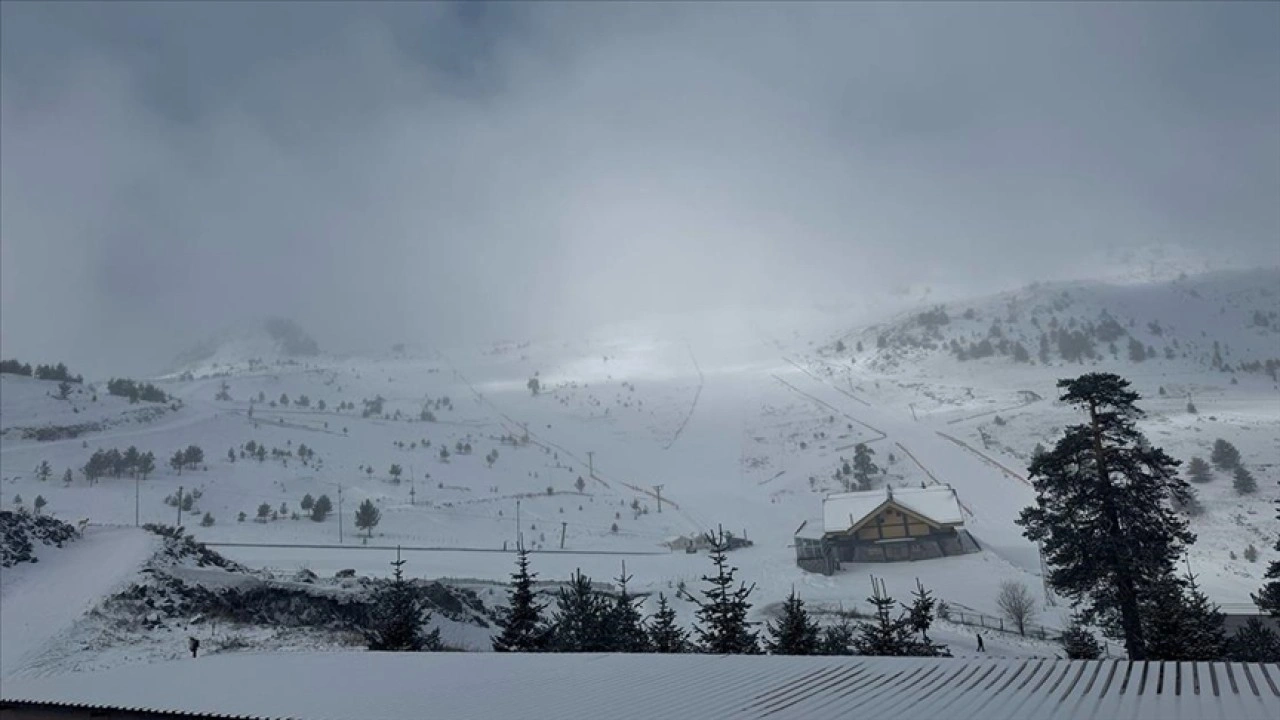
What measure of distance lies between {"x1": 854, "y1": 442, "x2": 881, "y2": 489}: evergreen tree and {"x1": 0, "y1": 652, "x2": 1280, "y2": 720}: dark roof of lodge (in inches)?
3101

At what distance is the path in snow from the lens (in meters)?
30.8

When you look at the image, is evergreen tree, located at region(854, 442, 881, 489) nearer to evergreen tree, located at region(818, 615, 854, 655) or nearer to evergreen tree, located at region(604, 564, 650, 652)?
evergreen tree, located at region(818, 615, 854, 655)

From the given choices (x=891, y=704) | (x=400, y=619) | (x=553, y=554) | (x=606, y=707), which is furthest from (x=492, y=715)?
(x=553, y=554)

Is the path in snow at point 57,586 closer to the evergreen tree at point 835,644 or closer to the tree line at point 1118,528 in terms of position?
the evergreen tree at point 835,644

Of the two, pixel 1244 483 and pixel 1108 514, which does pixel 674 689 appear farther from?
pixel 1244 483

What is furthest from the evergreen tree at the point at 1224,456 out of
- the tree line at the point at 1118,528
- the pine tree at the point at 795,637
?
the pine tree at the point at 795,637

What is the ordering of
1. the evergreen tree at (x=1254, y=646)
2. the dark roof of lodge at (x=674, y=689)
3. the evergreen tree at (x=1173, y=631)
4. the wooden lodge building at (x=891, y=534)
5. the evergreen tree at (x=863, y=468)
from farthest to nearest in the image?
1. the evergreen tree at (x=863, y=468)
2. the wooden lodge building at (x=891, y=534)
3. the evergreen tree at (x=1254, y=646)
4. the evergreen tree at (x=1173, y=631)
5. the dark roof of lodge at (x=674, y=689)

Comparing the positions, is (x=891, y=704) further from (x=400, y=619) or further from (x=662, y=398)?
(x=662, y=398)

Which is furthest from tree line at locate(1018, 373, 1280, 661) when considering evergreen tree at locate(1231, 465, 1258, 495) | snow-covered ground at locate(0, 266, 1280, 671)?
evergreen tree at locate(1231, 465, 1258, 495)

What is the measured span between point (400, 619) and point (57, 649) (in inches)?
554

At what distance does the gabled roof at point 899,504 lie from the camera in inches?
2579

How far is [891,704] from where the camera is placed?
11.5m

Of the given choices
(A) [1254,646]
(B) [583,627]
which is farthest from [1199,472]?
(B) [583,627]

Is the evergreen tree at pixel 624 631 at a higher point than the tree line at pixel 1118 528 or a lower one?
lower
